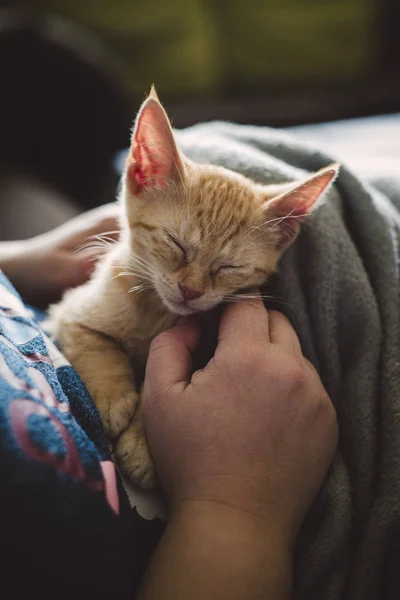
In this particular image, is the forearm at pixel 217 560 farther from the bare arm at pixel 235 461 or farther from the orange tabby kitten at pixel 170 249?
the orange tabby kitten at pixel 170 249

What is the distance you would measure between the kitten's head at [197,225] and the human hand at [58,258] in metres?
0.15

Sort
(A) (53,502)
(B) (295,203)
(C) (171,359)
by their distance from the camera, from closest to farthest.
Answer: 1. (A) (53,502)
2. (C) (171,359)
3. (B) (295,203)

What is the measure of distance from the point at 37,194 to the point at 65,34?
63 centimetres

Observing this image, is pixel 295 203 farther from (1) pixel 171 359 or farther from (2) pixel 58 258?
(2) pixel 58 258

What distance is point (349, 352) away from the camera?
830mm

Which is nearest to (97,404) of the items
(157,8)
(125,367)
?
(125,367)

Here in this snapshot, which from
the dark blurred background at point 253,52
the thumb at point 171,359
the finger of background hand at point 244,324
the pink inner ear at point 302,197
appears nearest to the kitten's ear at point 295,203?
the pink inner ear at point 302,197

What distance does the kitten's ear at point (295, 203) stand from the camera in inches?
29.5

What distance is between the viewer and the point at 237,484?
57cm

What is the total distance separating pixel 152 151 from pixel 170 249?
17 cm

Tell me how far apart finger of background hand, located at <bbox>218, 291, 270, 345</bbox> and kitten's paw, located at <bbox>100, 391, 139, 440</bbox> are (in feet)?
0.56

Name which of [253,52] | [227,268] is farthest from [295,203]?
[253,52]

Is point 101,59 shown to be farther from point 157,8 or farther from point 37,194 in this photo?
point 157,8

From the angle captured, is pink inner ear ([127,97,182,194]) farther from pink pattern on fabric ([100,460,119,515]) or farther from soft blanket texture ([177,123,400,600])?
pink pattern on fabric ([100,460,119,515])
